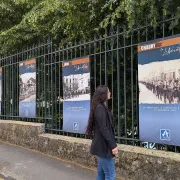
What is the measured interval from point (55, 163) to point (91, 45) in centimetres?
269

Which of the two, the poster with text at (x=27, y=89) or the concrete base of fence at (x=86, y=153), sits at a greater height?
the poster with text at (x=27, y=89)

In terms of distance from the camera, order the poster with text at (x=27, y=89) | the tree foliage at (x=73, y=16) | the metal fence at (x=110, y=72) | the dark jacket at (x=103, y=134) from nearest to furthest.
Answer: the dark jacket at (x=103, y=134)
the tree foliage at (x=73, y=16)
the metal fence at (x=110, y=72)
the poster with text at (x=27, y=89)

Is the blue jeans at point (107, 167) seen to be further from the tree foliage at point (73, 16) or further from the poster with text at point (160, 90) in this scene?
the tree foliage at point (73, 16)

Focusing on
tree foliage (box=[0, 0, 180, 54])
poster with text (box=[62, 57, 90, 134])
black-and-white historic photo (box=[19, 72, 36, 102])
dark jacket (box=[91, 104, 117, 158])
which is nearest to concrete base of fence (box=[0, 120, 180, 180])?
poster with text (box=[62, 57, 90, 134])

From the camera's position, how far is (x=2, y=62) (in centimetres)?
1113

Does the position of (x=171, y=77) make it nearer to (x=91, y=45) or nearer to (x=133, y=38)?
(x=133, y=38)

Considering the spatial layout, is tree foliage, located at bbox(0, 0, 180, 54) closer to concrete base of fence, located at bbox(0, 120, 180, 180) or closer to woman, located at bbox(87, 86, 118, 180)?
woman, located at bbox(87, 86, 118, 180)

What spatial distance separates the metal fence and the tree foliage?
259 millimetres

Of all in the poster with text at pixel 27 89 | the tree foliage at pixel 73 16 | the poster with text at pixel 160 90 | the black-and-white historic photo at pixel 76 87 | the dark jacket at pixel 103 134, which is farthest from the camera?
the poster with text at pixel 27 89

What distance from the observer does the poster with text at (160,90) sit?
16.5ft

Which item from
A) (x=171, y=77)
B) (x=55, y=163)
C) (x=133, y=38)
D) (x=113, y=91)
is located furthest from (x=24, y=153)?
(x=171, y=77)

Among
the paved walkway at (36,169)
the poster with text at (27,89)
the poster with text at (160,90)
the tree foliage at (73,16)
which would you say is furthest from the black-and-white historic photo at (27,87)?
the poster with text at (160,90)

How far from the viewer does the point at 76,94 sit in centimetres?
732

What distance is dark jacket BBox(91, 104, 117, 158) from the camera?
14.5 feet
